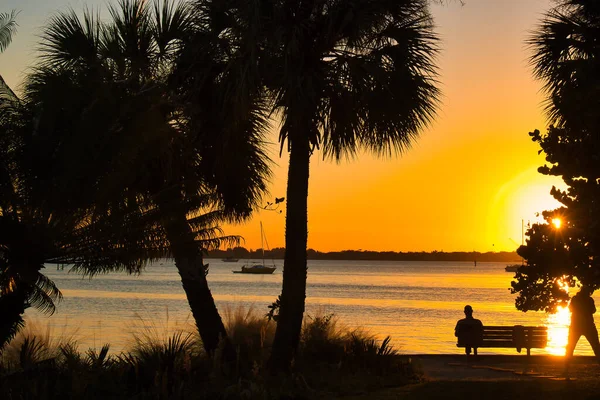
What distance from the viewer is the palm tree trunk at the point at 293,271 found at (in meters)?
15.6

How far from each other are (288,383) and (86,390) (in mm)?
3398

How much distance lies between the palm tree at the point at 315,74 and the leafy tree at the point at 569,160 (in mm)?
2631

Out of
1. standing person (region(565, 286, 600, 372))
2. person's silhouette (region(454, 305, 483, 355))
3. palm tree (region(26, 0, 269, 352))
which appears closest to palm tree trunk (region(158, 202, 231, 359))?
palm tree (region(26, 0, 269, 352))

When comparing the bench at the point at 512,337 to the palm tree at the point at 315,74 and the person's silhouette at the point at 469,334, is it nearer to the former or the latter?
the person's silhouette at the point at 469,334

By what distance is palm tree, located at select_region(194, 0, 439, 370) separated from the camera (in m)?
15.2

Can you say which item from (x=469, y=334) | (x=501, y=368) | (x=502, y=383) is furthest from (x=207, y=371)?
(x=469, y=334)

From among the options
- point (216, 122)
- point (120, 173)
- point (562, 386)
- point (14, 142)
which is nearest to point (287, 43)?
point (216, 122)

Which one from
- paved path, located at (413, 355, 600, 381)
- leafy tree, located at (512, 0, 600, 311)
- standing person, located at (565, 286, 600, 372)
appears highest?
leafy tree, located at (512, 0, 600, 311)

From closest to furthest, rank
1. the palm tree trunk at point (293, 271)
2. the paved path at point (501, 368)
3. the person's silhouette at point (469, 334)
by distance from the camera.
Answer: the palm tree trunk at point (293, 271), the paved path at point (501, 368), the person's silhouette at point (469, 334)

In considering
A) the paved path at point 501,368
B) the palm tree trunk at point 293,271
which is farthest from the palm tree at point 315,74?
the paved path at point 501,368

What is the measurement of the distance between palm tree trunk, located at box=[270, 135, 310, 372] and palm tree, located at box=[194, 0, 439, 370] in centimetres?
2

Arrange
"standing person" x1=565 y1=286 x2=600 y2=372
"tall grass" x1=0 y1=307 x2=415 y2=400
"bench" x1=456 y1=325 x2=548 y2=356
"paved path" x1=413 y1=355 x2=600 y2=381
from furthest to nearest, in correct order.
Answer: "bench" x1=456 y1=325 x2=548 y2=356
"paved path" x1=413 y1=355 x2=600 y2=381
"standing person" x1=565 y1=286 x2=600 y2=372
"tall grass" x1=0 y1=307 x2=415 y2=400

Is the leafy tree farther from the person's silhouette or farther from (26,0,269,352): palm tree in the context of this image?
(26,0,269,352): palm tree

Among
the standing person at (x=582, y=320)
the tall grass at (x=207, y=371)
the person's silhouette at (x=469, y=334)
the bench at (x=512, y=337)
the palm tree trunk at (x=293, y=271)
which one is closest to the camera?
the tall grass at (x=207, y=371)
